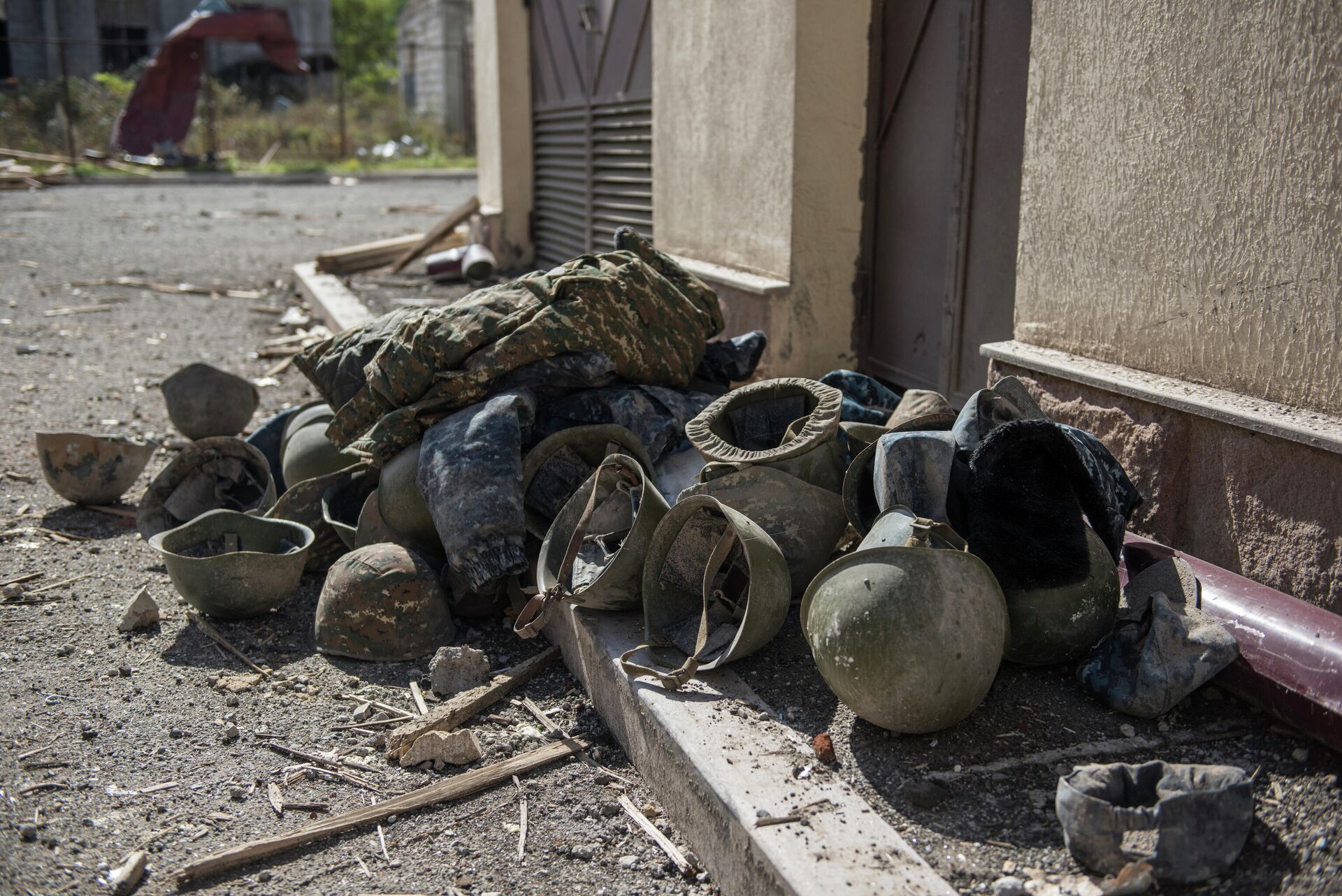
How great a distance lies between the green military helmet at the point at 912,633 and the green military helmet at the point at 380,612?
1470 millimetres

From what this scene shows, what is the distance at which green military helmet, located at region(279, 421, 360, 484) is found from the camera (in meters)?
4.41

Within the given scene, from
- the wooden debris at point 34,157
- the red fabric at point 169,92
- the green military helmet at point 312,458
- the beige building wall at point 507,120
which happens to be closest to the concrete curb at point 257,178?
the wooden debris at point 34,157

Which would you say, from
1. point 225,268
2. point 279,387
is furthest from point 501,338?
point 225,268

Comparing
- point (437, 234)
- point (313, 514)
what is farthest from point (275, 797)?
point (437, 234)

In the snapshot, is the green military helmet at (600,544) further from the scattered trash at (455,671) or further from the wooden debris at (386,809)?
the wooden debris at (386,809)

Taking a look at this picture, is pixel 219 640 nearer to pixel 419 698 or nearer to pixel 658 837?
pixel 419 698

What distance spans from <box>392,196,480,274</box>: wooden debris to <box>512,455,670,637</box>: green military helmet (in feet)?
26.8

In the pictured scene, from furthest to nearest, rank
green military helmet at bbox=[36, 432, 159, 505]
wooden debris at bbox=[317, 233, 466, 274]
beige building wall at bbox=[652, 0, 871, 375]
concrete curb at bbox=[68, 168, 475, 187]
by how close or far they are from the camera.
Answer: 1. concrete curb at bbox=[68, 168, 475, 187]
2. wooden debris at bbox=[317, 233, 466, 274]
3. beige building wall at bbox=[652, 0, 871, 375]
4. green military helmet at bbox=[36, 432, 159, 505]

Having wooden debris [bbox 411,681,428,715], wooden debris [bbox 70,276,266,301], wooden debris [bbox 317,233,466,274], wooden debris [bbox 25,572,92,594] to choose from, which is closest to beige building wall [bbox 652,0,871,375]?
wooden debris [bbox 411,681,428,715]

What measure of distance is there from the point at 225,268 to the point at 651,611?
10200 millimetres

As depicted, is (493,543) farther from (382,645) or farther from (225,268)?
(225,268)

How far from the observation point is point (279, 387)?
7.15 metres

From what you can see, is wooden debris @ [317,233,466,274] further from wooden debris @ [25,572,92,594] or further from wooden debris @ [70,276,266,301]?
wooden debris @ [25,572,92,594]

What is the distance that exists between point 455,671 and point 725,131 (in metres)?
3.48
